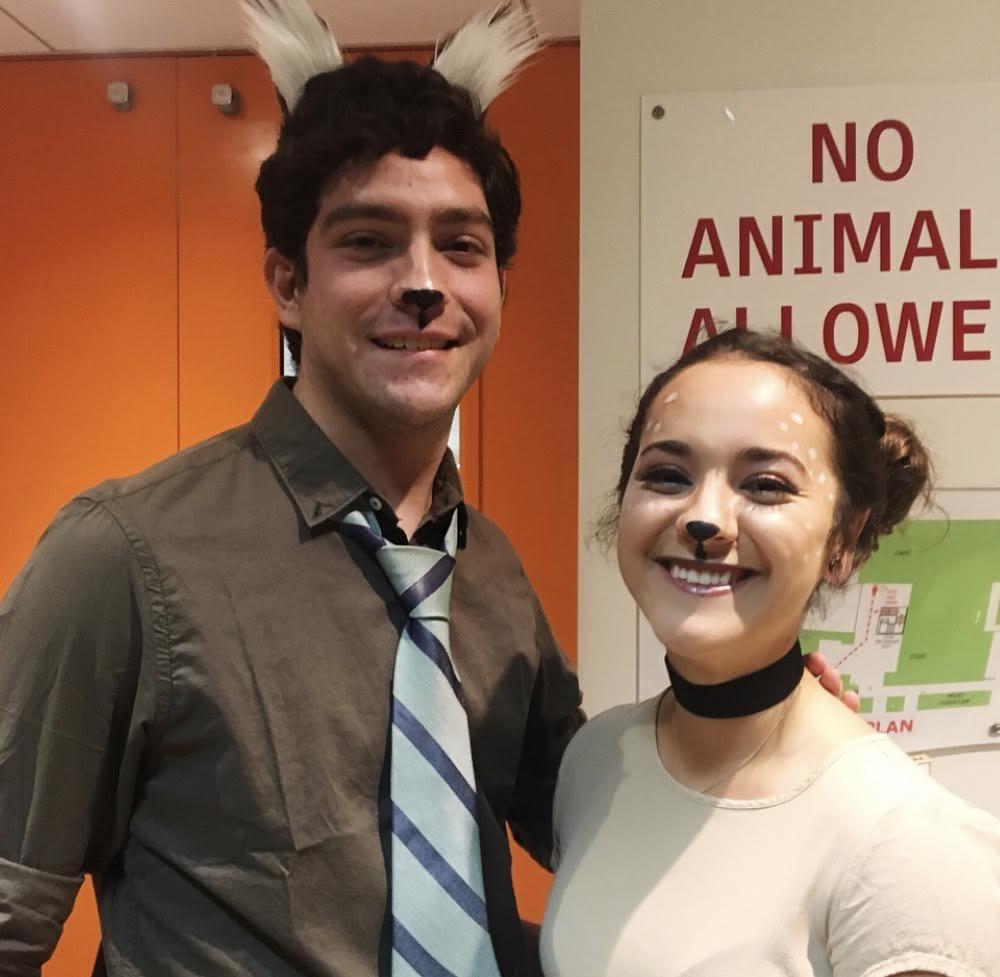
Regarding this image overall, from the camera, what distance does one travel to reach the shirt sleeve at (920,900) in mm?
873

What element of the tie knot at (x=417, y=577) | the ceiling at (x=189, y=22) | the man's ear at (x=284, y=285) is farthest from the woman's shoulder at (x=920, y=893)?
the ceiling at (x=189, y=22)

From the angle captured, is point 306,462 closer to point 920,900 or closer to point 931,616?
point 920,900

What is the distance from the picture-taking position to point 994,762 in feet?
5.71

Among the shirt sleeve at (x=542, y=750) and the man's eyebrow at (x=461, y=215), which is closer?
the man's eyebrow at (x=461, y=215)

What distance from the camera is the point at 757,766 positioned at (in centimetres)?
107

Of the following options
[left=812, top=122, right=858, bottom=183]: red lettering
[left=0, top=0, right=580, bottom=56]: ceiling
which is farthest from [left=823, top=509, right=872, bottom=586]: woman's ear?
[left=0, top=0, right=580, bottom=56]: ceiling

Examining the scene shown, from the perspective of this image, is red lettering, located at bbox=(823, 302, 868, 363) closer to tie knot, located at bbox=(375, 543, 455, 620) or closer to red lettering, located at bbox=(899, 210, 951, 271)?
red lettering, located at bbox=(899, 210, 951, 271)

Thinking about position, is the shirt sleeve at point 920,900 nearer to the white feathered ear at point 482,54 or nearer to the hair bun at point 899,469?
the hair bun at point 899,469

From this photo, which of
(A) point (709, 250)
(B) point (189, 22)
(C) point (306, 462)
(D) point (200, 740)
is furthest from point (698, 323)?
(B) point (189, 22)

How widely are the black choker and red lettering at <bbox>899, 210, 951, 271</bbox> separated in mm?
866

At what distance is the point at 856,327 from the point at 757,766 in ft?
2.92

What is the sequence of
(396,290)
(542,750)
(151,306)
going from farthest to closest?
(151,306) < (542,750) < (396,290)

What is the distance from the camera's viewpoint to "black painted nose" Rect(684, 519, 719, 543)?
1.02 m

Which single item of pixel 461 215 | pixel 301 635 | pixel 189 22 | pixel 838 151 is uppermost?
pixel 189 22
